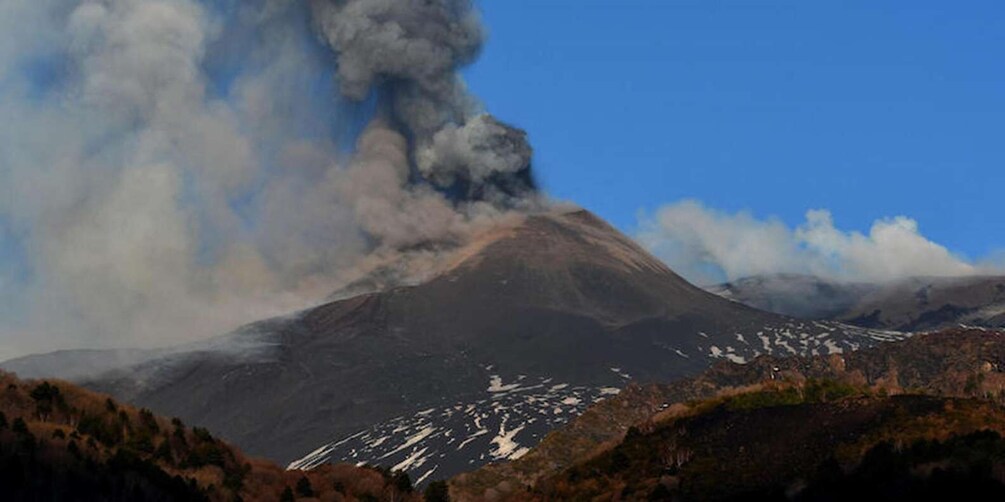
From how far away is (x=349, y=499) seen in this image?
92250 mm

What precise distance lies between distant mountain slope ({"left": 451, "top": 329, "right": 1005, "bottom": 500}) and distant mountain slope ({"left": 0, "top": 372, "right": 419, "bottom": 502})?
29304 mm

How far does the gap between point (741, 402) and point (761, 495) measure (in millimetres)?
25007

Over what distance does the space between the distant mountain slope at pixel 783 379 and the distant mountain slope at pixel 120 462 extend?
96.1ft

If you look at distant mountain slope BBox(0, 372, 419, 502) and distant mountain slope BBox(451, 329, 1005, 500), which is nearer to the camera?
distant mountain slope BBox(0, 372, 419, 502)

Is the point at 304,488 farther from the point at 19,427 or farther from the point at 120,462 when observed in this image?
the point at 19,427

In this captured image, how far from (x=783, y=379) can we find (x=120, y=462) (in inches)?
2587

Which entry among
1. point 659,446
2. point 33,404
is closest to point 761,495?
point 659,446

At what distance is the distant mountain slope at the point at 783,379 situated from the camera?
131 m

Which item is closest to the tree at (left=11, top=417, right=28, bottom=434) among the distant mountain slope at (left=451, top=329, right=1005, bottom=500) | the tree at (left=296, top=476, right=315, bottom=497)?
the tree at (left=296, top=476, right=315, bottom=497)

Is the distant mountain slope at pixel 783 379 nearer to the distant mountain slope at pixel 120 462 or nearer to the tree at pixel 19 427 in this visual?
the distant mountain slope at pixel 120 462

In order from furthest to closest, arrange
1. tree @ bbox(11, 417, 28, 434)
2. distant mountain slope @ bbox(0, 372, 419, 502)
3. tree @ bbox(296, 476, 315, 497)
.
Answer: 1. tree @ bbox(296, 476, 315, 497)
2. tree @ bbox(11, 417, 28, 434)
3. distant mountain slope @ bbox(0, 372, 419, 502)

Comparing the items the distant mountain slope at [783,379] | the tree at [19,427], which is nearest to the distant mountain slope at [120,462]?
the tree at [19,427]

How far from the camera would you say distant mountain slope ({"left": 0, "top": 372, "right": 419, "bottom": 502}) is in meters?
72.8

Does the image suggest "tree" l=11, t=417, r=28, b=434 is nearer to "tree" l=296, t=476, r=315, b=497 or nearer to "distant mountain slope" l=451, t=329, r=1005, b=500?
"tree" l=296, t=476, r=315, b=497
